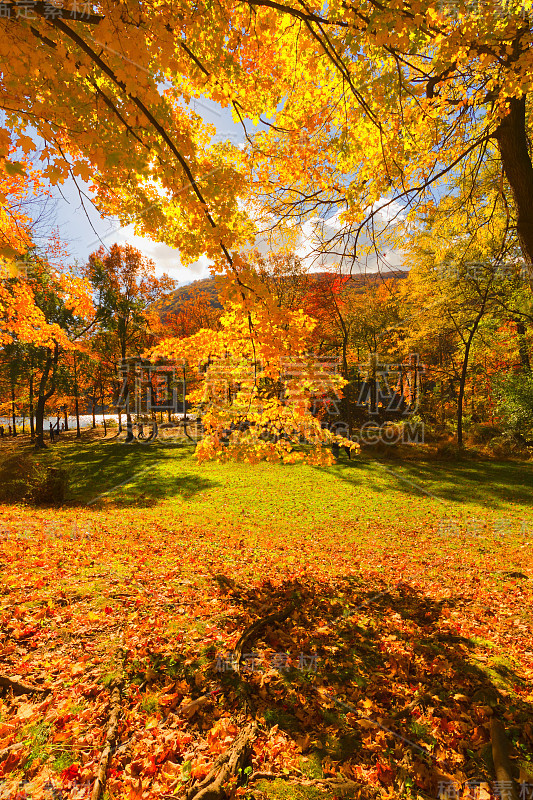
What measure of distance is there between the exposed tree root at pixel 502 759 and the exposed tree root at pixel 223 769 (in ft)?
5.34

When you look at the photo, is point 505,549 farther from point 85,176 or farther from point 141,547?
point 85,176

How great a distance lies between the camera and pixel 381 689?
3035 millimetres

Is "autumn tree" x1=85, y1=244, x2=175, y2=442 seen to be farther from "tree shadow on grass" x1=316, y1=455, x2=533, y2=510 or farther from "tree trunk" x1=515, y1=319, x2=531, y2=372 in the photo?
"tree trunk" x1=515, y1=319, x2=531, y2=372

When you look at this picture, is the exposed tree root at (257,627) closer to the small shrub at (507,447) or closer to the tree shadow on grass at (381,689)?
the tree shadow on grass at (381,689)

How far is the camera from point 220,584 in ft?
16.3

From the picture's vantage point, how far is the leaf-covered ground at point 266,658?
2195mm

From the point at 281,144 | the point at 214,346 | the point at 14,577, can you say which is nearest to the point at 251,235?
the point at 281,144

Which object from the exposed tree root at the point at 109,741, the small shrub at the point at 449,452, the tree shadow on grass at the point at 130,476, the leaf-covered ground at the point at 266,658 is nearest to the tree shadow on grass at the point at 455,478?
the small shrub at the point at 449,452

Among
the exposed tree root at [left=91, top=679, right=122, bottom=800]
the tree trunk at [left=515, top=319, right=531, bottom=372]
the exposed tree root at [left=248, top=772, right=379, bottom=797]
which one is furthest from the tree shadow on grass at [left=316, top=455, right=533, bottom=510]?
the exposed tree root at [left=91, top=679, right=122, bottom=800]

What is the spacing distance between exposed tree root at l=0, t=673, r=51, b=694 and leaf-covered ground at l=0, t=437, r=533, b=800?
50 millimetres

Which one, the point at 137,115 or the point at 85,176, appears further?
the point at 137,115

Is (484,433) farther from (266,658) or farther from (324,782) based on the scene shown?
(324,782)

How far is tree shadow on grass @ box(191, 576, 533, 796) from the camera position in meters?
2.37

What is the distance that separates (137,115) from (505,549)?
9.87 m
